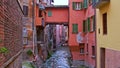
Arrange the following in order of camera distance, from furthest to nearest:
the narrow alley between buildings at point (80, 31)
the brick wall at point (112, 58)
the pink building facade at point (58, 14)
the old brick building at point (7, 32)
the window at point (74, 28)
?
1. the pink building facade at point (58, 14)
2. the window at point (74, 28)
3. the narrow alley between buildings at point (80, 31)
4. the brick wall at point (112, 58)
5. the old brick building at point (7, 32)

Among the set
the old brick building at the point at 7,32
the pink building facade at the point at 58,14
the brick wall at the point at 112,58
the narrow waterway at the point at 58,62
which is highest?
the pink building facade at the point at 58,14

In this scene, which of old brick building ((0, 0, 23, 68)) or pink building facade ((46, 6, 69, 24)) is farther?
pink building facade ((46, 6, 69, 24))

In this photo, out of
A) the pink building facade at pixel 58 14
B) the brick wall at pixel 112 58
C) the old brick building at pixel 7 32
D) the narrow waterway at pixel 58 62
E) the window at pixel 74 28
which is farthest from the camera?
the pink building facade at pixel 58 14

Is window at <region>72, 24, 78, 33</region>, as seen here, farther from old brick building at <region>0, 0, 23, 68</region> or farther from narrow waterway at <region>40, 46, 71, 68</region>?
old brick building at <region>0, 0, 23, 68</region>

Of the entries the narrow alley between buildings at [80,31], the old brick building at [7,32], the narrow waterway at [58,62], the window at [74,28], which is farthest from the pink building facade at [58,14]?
the old brick building at [7,32]

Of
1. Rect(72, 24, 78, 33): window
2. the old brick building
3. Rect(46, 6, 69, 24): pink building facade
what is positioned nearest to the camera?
the old brick building

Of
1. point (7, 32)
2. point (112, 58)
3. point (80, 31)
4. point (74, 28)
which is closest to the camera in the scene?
point (7, 32)

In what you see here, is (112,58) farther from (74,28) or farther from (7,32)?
(74,28)

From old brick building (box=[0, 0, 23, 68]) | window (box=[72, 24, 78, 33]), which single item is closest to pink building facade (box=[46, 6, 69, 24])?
window (box=[72, 24, 78, 33])

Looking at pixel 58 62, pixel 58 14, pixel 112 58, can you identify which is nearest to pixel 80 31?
pixel 58 14

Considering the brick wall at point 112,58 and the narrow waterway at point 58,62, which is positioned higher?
the brick wall at point 112,58

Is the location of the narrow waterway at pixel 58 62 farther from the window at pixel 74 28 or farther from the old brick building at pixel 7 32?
the old brick building at pixel 7 32

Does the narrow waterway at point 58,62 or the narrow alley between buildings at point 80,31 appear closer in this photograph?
the narrow alley between buildings at point 80,31

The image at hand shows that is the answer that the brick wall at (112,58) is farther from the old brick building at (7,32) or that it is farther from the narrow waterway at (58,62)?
the narrow waterway at (58,62)
